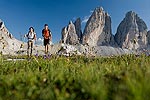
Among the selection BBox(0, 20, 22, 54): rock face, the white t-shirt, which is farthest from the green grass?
the white t-shirt

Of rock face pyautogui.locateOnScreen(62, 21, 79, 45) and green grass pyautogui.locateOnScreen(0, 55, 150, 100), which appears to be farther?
rock face pyautogui.locateOnScreen(62, 21, 79, 45)

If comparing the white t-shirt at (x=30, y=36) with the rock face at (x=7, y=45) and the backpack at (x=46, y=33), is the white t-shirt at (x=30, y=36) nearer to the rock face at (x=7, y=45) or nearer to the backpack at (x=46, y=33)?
the backpack at (x=46, y=33)

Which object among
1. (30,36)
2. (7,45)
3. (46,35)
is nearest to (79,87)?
(46,35)

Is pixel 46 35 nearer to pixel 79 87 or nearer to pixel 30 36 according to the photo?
pixel 30 36

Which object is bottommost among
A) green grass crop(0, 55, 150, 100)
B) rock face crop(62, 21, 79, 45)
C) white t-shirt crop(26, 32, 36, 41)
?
green grass crop(0, 55, 150, 100)

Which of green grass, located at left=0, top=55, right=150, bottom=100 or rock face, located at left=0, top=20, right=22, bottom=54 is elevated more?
rock face, located at left=0, top=20, right=22, bottom=54

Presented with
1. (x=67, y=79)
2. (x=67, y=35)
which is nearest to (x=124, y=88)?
(x=67, y=79)

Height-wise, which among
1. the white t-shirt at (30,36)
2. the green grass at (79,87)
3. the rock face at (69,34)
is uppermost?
the rock face at (69,34)

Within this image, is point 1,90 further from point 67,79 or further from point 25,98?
point 67,79

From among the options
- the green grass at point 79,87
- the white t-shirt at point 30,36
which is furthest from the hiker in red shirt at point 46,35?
the green grass at point 79,87

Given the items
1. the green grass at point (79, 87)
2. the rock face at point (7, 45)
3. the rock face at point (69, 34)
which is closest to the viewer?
the green grass at point (79, 87)

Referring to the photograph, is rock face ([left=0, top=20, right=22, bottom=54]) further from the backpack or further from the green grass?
the green grass

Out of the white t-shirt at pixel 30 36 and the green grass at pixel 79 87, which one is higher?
the white t-shirt at pixel 30 36

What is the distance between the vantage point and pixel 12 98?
4629mm
